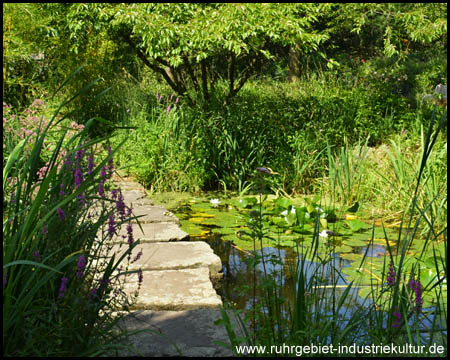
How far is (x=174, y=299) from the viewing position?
2.64 meters

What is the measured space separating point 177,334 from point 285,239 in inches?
83.1

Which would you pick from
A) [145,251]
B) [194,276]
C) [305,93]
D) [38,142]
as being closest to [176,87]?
[305,93]

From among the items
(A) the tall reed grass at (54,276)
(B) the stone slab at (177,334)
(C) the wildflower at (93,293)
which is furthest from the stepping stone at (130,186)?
(C) the wildflower at (93,293)

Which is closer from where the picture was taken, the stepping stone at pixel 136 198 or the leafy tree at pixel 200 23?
the stepping stone at pixel 136 198

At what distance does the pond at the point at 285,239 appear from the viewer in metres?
3.31

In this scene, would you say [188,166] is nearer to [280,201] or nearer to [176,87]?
[280,201]

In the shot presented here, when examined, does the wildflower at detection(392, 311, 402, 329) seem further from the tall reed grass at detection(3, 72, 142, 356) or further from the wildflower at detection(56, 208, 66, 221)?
the wildflower at detection(56, 208, 66, 221)

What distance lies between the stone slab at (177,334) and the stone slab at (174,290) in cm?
6

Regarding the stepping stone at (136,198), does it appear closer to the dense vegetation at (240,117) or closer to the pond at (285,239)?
the pond at (285,239)

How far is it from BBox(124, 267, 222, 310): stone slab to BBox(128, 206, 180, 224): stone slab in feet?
4.22

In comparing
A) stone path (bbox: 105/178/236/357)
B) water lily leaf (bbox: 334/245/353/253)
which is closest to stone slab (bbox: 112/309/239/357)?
stone path (bbox: 105/178/236/357)

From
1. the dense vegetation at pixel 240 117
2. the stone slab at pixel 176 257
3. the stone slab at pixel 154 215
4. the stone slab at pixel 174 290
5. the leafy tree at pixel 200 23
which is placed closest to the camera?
the stone slab at pixel 174 290

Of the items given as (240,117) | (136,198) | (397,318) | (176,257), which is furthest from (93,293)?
(240,117)

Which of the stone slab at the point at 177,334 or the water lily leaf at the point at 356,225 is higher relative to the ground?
the stone slab at the point at 177,334
